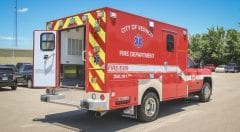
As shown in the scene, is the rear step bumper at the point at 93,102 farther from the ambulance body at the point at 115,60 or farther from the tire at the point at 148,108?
the tire at the point at 148,108

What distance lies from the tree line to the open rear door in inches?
2254

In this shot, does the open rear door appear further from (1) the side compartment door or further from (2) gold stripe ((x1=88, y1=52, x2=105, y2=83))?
(1) the side compartment door

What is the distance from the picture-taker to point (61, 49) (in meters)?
9.73

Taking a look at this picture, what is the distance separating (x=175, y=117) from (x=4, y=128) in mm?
5183

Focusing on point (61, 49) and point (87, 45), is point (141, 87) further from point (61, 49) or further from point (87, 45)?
point (61, 49)

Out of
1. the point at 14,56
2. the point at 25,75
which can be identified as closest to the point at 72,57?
the point at 25,75

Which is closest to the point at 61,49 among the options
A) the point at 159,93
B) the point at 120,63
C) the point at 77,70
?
the point at 77,70

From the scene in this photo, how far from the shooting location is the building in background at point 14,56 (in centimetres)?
6384

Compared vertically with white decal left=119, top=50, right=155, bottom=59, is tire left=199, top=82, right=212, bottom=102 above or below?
below

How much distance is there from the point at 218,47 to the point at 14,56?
41.2 meters

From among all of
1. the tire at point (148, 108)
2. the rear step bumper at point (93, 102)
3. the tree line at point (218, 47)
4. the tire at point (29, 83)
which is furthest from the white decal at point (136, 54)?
the tree line at point (218, 47)

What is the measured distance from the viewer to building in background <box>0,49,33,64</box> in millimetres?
63844

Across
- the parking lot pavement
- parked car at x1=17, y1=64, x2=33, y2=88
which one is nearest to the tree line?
parked car at x1=17, y1=64, x2=33, y2=88

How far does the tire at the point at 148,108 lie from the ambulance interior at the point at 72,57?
6.30 ft
